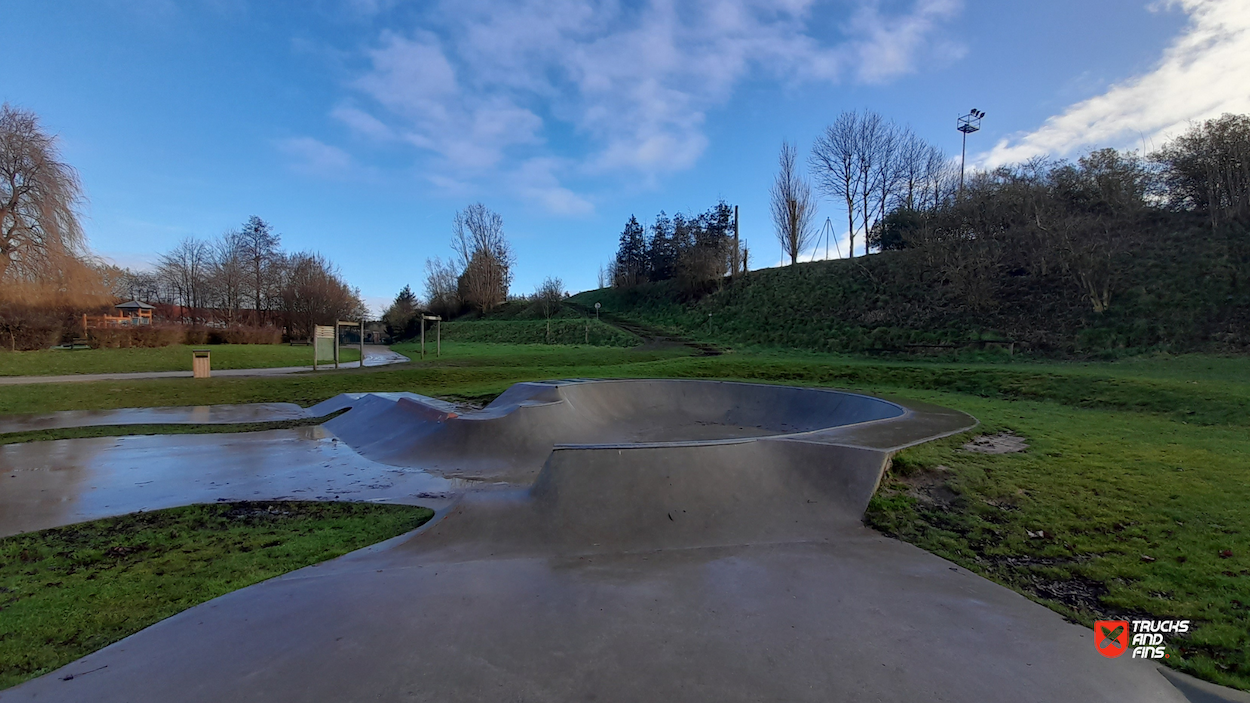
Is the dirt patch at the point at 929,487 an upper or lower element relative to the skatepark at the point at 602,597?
upper

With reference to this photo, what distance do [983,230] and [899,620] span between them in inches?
1251

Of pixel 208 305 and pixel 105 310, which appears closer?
pixel 105 310

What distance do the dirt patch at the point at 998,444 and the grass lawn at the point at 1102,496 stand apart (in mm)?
197

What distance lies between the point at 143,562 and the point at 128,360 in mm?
23351

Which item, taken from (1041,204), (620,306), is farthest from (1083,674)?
(620,306)

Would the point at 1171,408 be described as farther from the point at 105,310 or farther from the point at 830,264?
the point at 105,310

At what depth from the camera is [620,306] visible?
5253cm

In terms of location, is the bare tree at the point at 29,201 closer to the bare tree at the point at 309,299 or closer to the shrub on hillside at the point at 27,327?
the shrub on hillside at the point at 27,327

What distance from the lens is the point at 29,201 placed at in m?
23.1

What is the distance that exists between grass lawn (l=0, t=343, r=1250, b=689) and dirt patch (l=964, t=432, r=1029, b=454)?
7.8 inches

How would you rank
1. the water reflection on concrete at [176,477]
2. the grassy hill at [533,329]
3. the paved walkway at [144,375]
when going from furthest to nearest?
the grassy hill at [533,329]
the paved walkway at [144,375]
the water reflection on concrete at [176,477]

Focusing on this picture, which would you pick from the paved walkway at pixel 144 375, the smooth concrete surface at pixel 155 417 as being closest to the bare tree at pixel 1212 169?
the smooth concrete surface at pixel 155 417

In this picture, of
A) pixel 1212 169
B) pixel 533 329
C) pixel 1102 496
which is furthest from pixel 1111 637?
pixel 533 329

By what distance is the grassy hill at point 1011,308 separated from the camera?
18609 mm
